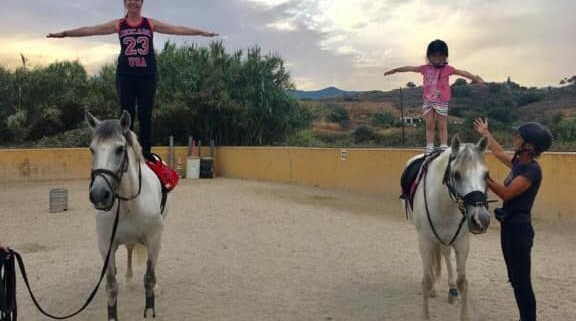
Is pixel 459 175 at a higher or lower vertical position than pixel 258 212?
higher

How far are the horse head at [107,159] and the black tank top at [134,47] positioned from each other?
3.84 ft

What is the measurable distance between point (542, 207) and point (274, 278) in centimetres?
581

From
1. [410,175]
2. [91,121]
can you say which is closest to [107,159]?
[91,121]

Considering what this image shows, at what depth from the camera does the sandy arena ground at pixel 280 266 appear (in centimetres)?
471

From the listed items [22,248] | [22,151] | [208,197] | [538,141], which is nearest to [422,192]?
[538,141]

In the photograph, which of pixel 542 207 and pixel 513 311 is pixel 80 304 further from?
pixel 542 207

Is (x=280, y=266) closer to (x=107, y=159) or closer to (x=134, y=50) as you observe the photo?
(x=134, y=50)

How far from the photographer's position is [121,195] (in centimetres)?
384

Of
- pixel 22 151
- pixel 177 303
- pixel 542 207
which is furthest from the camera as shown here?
pixel 22 151

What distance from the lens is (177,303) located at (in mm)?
4906

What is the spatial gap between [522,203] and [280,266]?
3.58 metres

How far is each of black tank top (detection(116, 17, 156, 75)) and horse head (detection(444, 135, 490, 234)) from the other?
9.93ft

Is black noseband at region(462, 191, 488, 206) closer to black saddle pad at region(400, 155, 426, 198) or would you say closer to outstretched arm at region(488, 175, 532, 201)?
outstretched arm at region(488, 175, 532, 201)

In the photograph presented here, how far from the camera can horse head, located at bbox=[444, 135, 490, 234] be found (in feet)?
10.6
